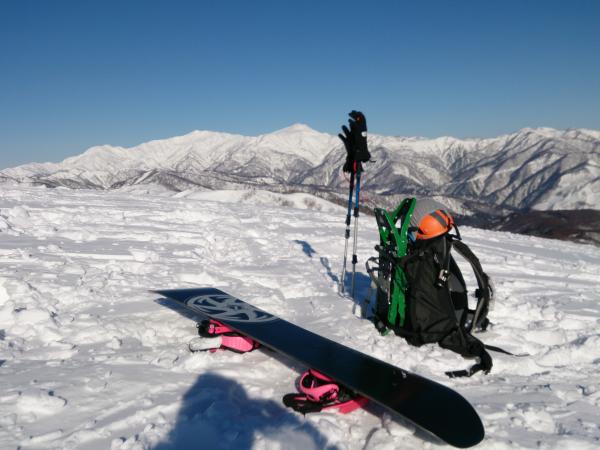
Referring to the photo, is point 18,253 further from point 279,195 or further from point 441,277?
point 279,195

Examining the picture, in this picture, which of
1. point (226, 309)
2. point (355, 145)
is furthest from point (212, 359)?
point (355, 145)

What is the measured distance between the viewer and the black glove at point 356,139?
6.98 metres

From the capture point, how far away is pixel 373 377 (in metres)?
3.75

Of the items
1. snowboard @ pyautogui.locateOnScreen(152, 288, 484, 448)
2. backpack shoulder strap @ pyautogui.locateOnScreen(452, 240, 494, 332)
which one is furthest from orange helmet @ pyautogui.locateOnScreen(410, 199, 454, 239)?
snowboard @ pyautogui.locateOnScreen(152, 288, 484, 448)

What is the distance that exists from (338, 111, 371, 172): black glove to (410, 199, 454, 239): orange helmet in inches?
80.4

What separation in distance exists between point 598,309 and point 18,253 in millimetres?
11837

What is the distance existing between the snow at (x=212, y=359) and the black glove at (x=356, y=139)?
8.93 feet

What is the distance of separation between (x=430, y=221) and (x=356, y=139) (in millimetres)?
2476

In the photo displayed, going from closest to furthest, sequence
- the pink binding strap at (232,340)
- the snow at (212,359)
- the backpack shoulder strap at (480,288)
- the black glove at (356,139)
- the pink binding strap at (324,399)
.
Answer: the snow at (212,359) < the pink binding strap at (324,399) < the pink binding strap at (232,340) < the backpack shoulder strap at (480,288) < the black glove at (356,139)

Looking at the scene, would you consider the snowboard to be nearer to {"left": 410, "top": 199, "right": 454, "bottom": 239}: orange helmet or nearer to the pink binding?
the pink binding

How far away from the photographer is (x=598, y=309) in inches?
289

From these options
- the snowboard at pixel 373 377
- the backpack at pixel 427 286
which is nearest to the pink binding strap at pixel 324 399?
the snowboard at pixel 373 377

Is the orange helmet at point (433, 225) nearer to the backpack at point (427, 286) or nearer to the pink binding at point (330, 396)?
the backpack at point (427, 286)

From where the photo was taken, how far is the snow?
3236 millimetres
